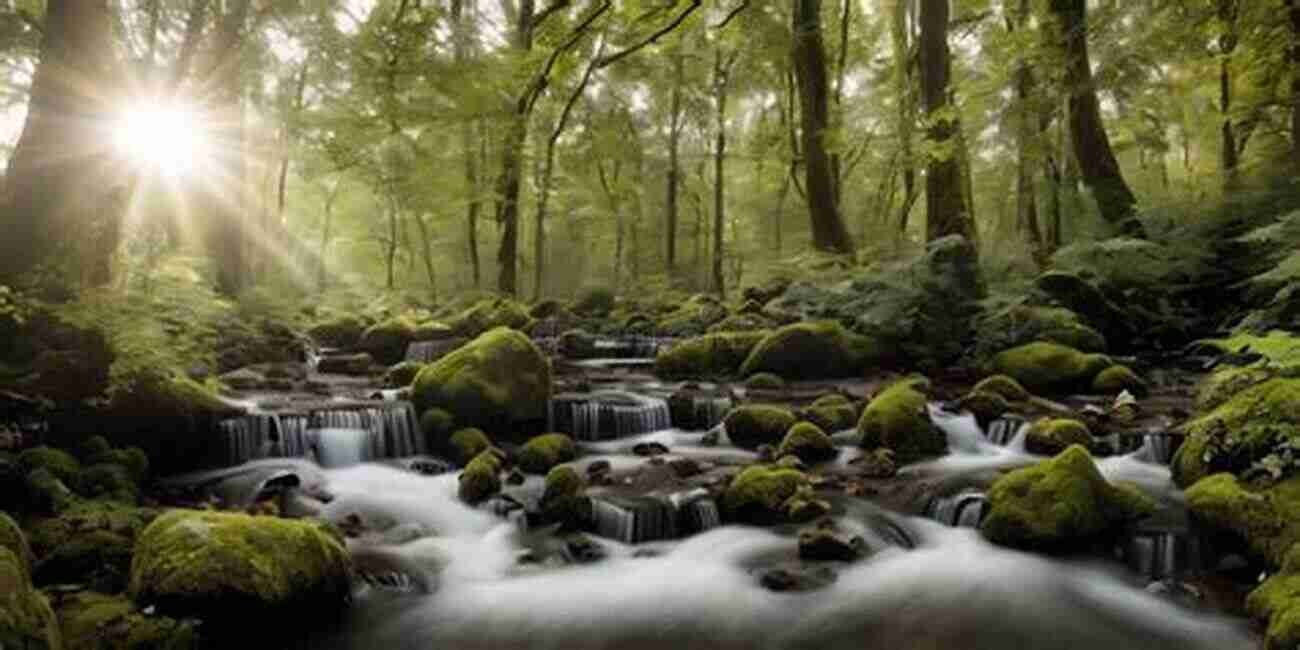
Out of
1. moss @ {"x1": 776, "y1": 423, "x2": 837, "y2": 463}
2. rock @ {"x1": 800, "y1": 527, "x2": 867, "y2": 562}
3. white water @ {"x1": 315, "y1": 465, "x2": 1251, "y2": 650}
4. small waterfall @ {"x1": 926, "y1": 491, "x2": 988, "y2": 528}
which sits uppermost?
moss @ {"x1": 776, "y1": 423, "x2": 837, "y2": 463}

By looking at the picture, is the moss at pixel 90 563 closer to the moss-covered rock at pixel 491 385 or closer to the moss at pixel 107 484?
the moss at pixel 107 484

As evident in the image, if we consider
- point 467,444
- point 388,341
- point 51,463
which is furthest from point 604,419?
point 388,341

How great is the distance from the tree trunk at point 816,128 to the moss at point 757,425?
8.67m

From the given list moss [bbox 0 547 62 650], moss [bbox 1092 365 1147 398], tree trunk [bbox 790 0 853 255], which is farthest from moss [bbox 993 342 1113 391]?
moss [bbox 0 547 62 650]

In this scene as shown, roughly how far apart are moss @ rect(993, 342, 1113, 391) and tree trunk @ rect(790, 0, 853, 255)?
639cm

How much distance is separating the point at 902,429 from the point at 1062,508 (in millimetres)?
2535

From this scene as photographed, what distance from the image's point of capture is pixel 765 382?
12.9 m

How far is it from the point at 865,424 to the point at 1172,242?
25.2 ft

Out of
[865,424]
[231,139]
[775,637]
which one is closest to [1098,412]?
[865,424]

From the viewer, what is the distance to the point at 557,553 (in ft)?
23.1

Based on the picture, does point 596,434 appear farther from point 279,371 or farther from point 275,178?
point 275,178

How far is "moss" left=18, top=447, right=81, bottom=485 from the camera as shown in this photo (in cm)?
696

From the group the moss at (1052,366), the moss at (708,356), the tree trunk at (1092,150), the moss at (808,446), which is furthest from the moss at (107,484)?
the tree trunk at (1092,150)

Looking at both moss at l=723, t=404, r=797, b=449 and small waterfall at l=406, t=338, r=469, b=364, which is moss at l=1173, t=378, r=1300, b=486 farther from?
small waterfall at l=406, t=338, r=469, b=364
